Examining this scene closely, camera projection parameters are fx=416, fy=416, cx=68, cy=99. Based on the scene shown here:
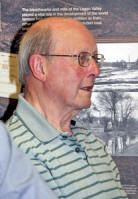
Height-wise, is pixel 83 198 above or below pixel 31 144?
below

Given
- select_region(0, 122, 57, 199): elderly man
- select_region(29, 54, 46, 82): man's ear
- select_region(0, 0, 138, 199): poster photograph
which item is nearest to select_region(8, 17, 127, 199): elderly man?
select_region(29, 54, 46, 82): man's ear

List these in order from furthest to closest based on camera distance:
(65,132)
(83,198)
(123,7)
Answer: (123,7) < (65,132) < (83,198)

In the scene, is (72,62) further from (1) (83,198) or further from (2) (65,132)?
(1) (83,198)

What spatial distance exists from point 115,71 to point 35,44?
47cm

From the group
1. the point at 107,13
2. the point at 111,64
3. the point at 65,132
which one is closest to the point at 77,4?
the point at 107,13

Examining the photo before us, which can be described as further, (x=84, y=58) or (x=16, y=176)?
(x=84, y=58)

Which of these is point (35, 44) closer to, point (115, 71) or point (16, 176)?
point (115, 71)

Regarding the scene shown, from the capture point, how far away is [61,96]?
1.42 m

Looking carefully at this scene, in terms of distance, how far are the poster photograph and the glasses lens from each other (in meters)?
0.35

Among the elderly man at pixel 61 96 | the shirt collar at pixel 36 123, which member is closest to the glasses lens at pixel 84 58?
the elderly man at pixel 61 96

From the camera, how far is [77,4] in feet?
5.84

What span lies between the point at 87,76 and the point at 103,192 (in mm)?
394

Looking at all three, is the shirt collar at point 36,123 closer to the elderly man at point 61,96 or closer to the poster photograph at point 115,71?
the elderly man at point 61,96

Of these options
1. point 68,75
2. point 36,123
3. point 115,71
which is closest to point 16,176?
point 36,123
